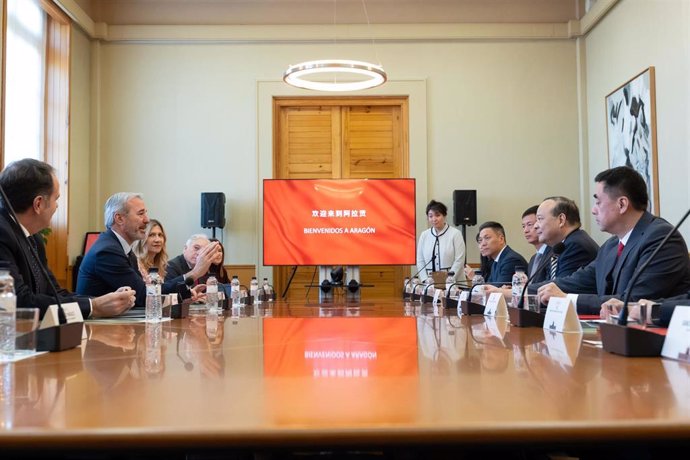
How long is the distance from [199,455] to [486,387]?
0.50 metres

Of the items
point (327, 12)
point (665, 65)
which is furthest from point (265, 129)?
point (665, 65)

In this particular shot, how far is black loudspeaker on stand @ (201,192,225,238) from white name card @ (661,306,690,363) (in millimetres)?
5739

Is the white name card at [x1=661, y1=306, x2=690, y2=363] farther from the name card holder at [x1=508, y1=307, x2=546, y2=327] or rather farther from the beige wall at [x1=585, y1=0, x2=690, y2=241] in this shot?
the beige wall at [x1=585, y1=0, x2=690, y2=241]

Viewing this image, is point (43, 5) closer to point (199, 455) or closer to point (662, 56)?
Result: point (662, 56)

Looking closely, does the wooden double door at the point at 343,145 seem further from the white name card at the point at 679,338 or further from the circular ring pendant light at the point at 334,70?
the white name card at the point at 679,338

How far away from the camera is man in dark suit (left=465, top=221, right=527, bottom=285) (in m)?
4.43

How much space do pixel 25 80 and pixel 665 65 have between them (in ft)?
18.7

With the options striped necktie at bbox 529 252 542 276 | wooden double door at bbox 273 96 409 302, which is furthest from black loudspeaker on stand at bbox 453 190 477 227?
striped necktie at bbox 529 252 542 276

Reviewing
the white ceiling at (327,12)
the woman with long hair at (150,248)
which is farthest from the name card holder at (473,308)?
the white ceiling at (327,12)

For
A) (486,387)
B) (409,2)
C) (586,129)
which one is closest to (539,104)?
(586,129)

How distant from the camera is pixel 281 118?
7133 millimetres

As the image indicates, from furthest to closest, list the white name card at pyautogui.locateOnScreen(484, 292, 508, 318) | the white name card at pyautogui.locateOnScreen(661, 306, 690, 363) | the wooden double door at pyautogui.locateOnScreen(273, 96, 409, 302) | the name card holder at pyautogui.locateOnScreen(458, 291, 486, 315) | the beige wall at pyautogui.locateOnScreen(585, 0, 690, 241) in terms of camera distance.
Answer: the wooden double door at pyautogui.locateOnScreen(273, 96, 409, 302), the beige wall at pyautogui.locateOnScreen(585, 0, 690, 241), the name card holder at pyautogui.locateOnScreen(458, 291, 486, 315), the white name card at pyautogui.locateOnScreen(484, 292, 508, 318), the white name card at pyautogui.locateOnScreen(661, 306, 690, 363)

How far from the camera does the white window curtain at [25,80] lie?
5.60 meters

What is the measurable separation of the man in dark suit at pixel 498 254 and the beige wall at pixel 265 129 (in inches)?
79.1
